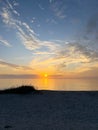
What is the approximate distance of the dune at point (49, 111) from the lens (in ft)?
26.7

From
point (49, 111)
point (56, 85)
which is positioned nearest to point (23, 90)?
point (49, 111)

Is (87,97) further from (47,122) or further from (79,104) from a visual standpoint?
(47,122)

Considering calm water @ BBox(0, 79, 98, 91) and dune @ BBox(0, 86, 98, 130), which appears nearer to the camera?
dune @ BBox(0, 86, 98, 130)

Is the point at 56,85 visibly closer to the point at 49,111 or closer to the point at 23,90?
the point at 23,90

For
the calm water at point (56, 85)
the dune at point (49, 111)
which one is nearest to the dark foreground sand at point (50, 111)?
the dune at point (49, 111)

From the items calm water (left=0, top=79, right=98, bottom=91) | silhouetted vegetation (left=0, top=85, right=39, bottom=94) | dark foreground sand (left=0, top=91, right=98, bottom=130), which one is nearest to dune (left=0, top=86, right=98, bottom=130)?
dark foreground sand (left=0, top=91, right=98, bottom=130)

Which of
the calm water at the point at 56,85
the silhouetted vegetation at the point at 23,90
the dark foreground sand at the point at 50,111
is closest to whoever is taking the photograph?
the dark foreground sand at the point at 50,111

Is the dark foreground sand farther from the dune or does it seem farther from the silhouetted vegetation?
the silhouetted vegetation

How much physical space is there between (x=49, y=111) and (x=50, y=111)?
0.12ft

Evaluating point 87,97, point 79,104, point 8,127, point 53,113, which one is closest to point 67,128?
point 8,127

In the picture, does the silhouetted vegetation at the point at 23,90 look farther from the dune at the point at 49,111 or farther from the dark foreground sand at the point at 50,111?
the dark foreground sand at the point at 50,111

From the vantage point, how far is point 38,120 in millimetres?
8844

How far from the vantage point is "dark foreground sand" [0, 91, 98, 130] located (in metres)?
8.13

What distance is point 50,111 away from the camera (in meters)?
10.5
